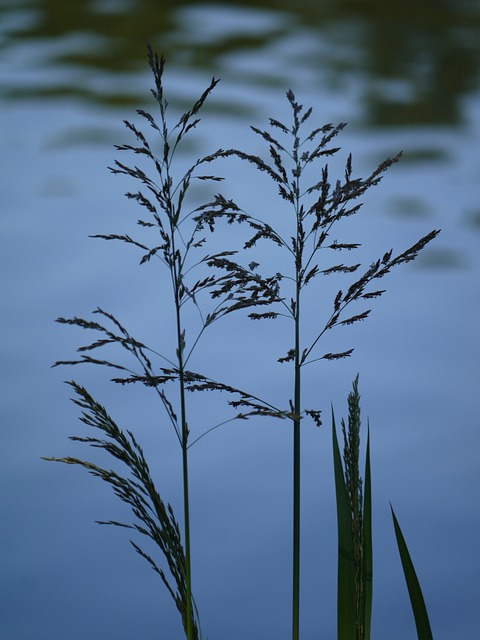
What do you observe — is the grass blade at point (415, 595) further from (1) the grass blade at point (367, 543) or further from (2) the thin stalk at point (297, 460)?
(2) the thin stalk at point (297, 460)

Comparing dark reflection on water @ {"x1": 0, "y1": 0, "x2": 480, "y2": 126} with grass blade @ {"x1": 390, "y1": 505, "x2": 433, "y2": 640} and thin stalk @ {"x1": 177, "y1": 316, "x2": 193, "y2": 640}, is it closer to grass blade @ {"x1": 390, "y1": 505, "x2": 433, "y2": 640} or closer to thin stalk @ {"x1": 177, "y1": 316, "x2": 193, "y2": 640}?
grass blade @ {"x1": 390, "y1": 505, "x2": 433, "y2": 640}

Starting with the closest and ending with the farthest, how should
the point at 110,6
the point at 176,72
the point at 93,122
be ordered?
the point at 93,122
the point at 176,72
the point at 110,6

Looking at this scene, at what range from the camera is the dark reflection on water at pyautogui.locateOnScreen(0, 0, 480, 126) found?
6414 millimetres

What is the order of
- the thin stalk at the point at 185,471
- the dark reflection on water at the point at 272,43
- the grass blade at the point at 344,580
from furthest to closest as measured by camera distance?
the dark reflection on water at the point at 272,43, the grass blade at the point at 344,580, the thin stalk at the point at 185,471

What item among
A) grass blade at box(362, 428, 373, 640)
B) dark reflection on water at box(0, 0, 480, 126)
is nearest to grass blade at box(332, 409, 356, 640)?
grass blade at box(362, 428, 373, 640)

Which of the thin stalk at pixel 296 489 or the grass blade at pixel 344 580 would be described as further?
the grass blade at pixel 344 580

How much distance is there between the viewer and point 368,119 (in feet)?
19.5

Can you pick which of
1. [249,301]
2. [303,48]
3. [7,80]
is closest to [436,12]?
[303,48]

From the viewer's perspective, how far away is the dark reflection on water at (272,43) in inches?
253

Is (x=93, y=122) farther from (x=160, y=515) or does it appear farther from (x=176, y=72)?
(x=160, y=515)

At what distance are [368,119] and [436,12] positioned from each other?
118 inches

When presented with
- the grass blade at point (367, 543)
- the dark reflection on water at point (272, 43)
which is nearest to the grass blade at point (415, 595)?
the grass blade at point (367, 543)

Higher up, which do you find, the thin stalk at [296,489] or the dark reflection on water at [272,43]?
the dark reflection on water at [272,43]

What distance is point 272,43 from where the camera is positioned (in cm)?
720
